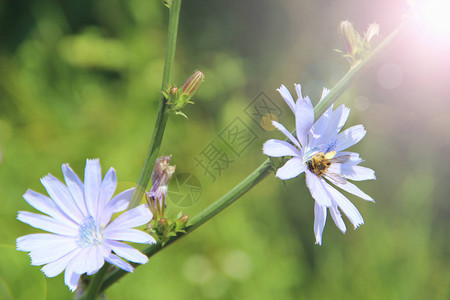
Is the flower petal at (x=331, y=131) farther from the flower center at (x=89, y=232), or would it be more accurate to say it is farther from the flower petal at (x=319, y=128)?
the flower center at (x=89, y=232)

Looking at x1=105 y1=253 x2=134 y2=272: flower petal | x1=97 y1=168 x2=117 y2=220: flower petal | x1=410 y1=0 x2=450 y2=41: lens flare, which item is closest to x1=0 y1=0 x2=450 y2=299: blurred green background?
x1=97 y1=168 x2=117 y2=220: flower petal

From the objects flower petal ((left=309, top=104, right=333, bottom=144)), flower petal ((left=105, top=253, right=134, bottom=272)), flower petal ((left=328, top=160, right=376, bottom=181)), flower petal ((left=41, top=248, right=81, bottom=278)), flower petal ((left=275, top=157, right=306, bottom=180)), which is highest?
flower petal ((left=41, top=248, right=81, bottom=278))

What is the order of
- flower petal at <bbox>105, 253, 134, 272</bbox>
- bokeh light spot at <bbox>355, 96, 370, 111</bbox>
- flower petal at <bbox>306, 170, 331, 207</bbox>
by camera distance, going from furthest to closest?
bokeh light spot at <bbox>355, 96, 370, 111</bbox> → flower petal at <bbox>306, 170, 331, 207</bbox> → flower petal at <bbox>105, 253, 134, 272</bbox>

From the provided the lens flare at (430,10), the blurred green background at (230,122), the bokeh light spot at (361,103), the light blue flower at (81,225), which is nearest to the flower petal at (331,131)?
the lens flare at (430,10)

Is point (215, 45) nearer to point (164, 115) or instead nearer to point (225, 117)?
point (225, 117)

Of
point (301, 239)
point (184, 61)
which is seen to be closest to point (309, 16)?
point (184, 61)

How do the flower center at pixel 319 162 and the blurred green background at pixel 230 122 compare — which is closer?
the flower center at pixel 319 162

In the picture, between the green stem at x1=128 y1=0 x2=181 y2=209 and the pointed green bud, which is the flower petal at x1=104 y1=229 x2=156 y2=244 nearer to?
the green stem at x1=128 y1=0 x2=181 y2=209
